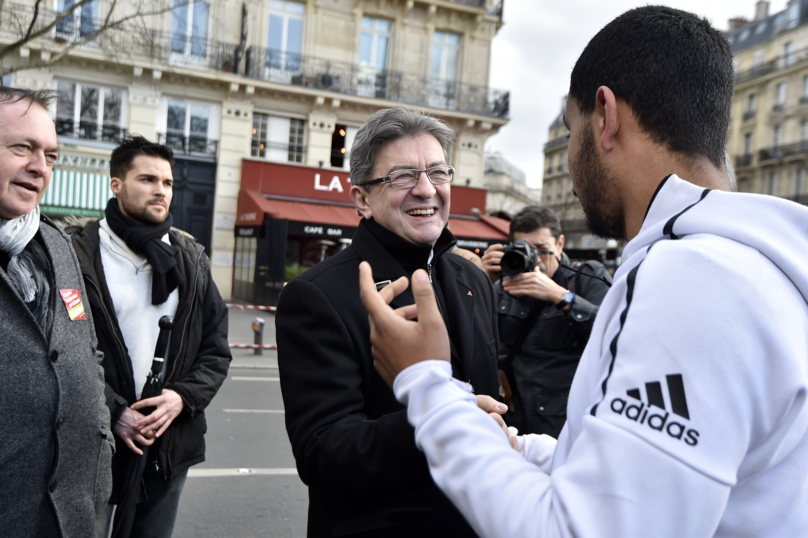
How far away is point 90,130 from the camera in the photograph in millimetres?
16844

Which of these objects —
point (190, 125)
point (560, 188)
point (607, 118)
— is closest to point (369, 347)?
point (607, 118)

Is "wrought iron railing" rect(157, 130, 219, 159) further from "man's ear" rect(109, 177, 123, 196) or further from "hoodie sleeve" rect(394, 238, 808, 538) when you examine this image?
"hoodie sleeve" rect(394, 238, 808, 538)

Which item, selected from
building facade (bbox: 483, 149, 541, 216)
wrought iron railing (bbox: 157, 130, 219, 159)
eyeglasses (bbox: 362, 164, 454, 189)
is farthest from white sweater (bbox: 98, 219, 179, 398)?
building facade (bbox: 483, 149, 541, 216)

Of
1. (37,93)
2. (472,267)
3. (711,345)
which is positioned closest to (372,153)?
(472,267)

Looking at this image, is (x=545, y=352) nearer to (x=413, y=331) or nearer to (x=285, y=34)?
(x=413, y=331)

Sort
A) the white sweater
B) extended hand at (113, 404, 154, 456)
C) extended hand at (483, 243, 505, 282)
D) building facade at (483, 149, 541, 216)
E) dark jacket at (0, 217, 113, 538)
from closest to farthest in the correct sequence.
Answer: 1. dark jacket at (0, 217, 113, 538)
2. extended hand at (113, 404, 154, 456)
3. the white sweater
4. extended hand at (483, 243, 505, 282)
5. building facade at (483, 149, 541, 216)

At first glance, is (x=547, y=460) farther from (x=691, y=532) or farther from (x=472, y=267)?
(x=472, y=267)

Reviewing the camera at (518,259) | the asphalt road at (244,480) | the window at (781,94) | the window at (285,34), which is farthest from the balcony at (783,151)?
the camera at (518,259)

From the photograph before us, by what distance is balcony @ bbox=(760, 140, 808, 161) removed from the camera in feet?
121

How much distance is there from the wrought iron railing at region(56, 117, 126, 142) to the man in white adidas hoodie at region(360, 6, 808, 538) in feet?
59.0

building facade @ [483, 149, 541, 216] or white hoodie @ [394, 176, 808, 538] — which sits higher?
building facade @ [483, 149, 541, 216]

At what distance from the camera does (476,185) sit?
2033cm

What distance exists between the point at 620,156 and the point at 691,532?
70 cm

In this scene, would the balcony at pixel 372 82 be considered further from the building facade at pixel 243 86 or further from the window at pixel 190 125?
the window at pixel 190 125
